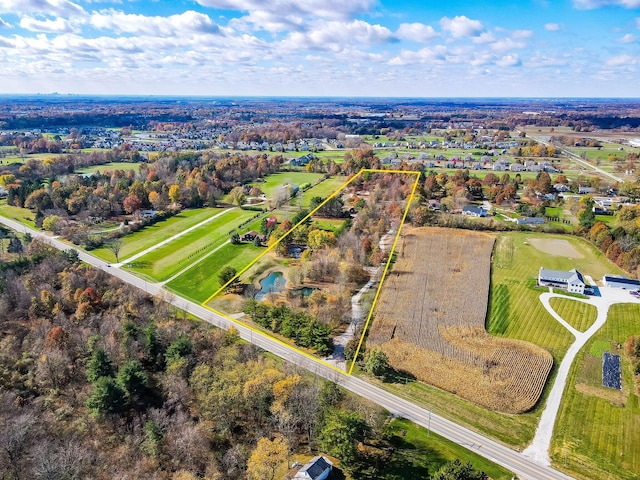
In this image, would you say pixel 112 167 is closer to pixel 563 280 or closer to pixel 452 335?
pixel 452 335

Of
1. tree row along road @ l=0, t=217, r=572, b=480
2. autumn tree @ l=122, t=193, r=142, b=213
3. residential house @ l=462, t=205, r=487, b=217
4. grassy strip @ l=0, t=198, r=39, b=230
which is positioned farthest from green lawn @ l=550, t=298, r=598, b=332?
grassy strip @ l=0, t=198, r=39, b=230

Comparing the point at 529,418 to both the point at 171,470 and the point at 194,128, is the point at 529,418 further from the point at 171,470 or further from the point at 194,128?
the point at 194,128

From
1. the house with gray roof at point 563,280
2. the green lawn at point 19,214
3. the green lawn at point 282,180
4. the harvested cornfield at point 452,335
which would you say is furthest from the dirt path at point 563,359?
the green lawn at point 19,214

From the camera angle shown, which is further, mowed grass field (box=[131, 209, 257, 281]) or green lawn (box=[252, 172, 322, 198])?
green lawn (box=[252, 172, 322, 198])

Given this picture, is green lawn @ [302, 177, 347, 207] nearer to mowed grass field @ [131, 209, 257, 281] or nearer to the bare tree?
mowed grass field @ [131, 209, 257, 281]

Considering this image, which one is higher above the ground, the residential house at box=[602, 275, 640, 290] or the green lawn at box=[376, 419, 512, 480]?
the residential house at box=[602, 275, 640, 290]
